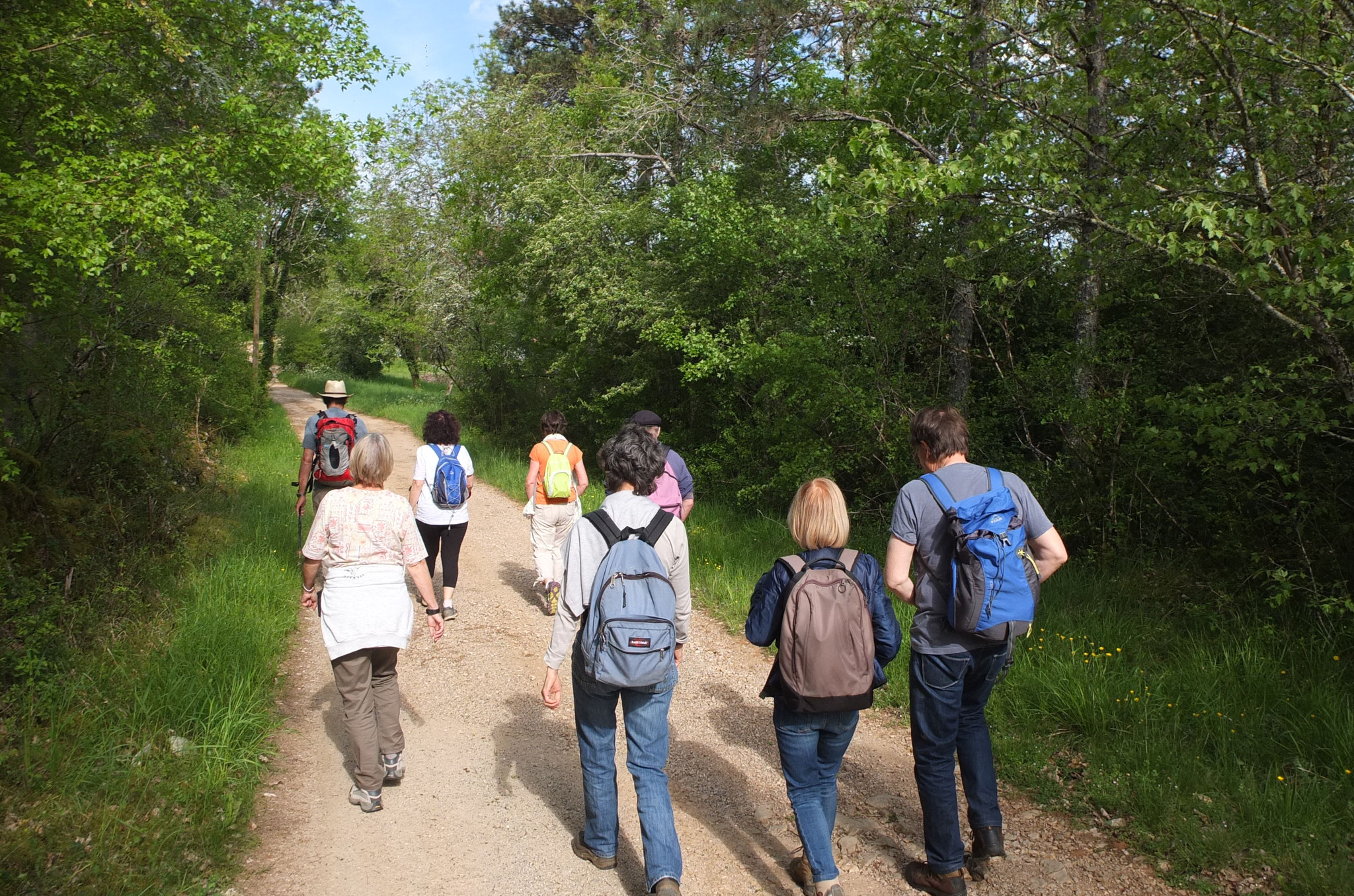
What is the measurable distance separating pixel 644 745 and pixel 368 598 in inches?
63.1

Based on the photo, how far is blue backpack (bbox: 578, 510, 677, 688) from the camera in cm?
341

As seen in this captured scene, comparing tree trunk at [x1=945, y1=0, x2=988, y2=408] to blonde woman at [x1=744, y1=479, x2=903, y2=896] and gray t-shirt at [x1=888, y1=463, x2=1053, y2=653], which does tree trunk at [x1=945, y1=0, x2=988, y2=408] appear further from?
blonde woman at [x1=744, y1=479, x2=903, y2=896]

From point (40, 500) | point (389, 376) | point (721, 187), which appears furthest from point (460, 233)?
point (389, 376)

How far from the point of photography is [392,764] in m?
4.56

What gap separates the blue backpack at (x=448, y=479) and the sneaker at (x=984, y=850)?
465 centimetres

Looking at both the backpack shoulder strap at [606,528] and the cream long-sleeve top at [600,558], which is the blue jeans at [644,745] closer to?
the cream long-sleeve top at [600,558]

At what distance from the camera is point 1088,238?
6926mm

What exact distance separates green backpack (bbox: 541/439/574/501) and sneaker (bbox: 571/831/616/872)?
3699 millimetres

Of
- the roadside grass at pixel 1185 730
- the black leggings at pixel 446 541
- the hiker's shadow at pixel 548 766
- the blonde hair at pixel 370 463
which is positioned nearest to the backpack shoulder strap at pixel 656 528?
the hiker's shadow at pixel 548 766

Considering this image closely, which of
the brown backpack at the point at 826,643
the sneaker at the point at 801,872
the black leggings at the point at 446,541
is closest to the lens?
the brown backpack at the point at 826,643

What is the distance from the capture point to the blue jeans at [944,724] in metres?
3.56

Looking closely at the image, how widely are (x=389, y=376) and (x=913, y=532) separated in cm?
4756

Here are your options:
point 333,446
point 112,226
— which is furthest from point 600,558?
point 112,226

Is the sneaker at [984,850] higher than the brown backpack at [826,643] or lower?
lower
